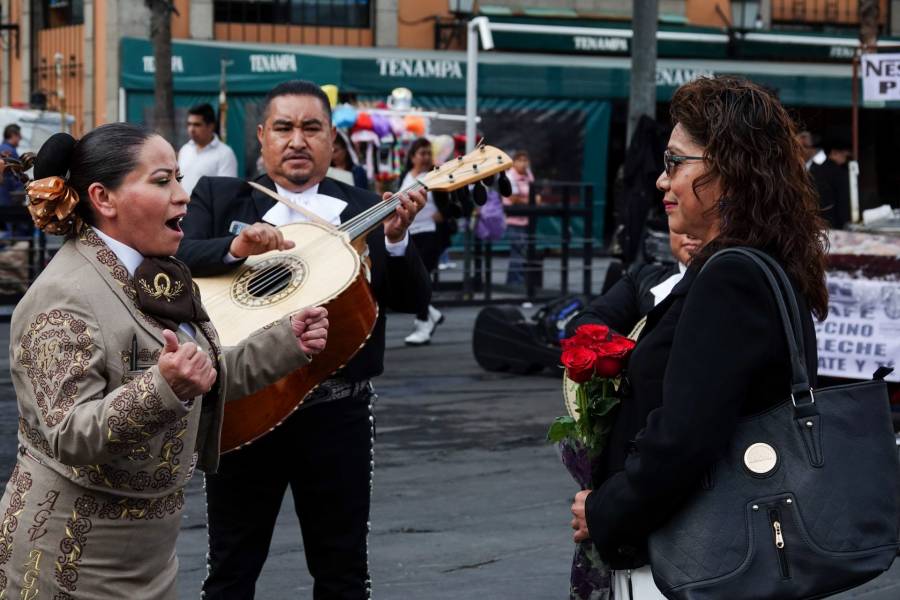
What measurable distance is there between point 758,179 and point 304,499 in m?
1.92

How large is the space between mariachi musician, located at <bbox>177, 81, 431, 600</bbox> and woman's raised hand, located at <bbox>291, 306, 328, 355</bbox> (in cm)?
47

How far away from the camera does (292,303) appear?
427cm

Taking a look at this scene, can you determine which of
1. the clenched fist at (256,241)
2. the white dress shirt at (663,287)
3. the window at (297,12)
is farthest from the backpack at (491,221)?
the clenched fist at (256,241)

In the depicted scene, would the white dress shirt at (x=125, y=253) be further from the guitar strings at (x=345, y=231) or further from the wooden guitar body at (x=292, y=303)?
the guitar strings at (x=345, y=231)

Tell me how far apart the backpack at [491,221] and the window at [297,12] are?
10.6 meters

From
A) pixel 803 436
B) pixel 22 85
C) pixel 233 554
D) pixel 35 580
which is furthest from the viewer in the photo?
pixel 22 85

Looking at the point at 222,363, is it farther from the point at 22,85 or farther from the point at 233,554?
the point at 22,85

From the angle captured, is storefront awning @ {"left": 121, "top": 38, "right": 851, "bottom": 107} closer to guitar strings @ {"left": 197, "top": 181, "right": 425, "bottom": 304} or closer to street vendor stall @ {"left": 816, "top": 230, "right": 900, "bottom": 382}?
street vendor stall @ {"left": 816, "top": 230, "right": 900, "bottom": 382}

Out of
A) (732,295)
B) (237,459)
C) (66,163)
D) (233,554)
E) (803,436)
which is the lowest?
(233,554)

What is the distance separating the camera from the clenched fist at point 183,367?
9.56 feet

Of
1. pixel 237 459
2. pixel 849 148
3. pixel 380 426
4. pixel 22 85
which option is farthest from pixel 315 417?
pixel 22 85

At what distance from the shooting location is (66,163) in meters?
3.21

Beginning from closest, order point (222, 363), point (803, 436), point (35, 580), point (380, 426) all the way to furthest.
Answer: point (803, 436) < point (35, 580) < point (222, 363) < point (380, 426)

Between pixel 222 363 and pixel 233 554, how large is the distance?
101cm
